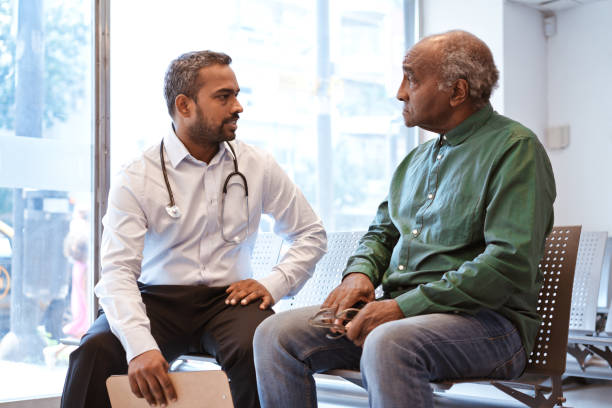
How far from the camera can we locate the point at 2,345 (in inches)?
137

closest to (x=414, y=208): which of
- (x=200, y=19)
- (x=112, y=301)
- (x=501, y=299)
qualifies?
(x=501, y=299)

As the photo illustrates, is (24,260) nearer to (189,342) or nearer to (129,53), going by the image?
(129,53)

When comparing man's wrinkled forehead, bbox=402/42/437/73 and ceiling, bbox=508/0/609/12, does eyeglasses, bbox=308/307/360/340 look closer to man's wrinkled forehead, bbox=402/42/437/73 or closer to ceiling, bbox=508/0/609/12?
man's wrinkled forehead, bbox=402/42/437/73

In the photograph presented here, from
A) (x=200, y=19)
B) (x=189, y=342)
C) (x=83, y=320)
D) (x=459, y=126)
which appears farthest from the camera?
(x=200, y=19)

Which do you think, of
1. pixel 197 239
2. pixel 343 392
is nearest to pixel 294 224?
pixel 197 239

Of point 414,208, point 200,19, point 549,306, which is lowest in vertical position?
point 549,306

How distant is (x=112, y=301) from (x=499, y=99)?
3765 millimetres

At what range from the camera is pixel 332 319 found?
1.92 metres

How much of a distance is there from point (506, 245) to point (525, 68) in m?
3.98

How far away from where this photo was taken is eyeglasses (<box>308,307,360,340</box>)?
188cm

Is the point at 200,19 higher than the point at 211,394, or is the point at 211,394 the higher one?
the point at 200,19

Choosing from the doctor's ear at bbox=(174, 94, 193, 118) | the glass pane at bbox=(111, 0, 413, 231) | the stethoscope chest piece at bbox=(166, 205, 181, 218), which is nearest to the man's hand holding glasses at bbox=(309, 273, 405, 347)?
the stethoscope chest piece at bbox=(166, 205, 181, 218)

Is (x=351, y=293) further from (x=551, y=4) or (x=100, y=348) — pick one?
(x=551, y=4)

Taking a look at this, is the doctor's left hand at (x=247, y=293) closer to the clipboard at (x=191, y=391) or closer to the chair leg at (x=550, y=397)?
the clipboard at (x=191, y=391)
